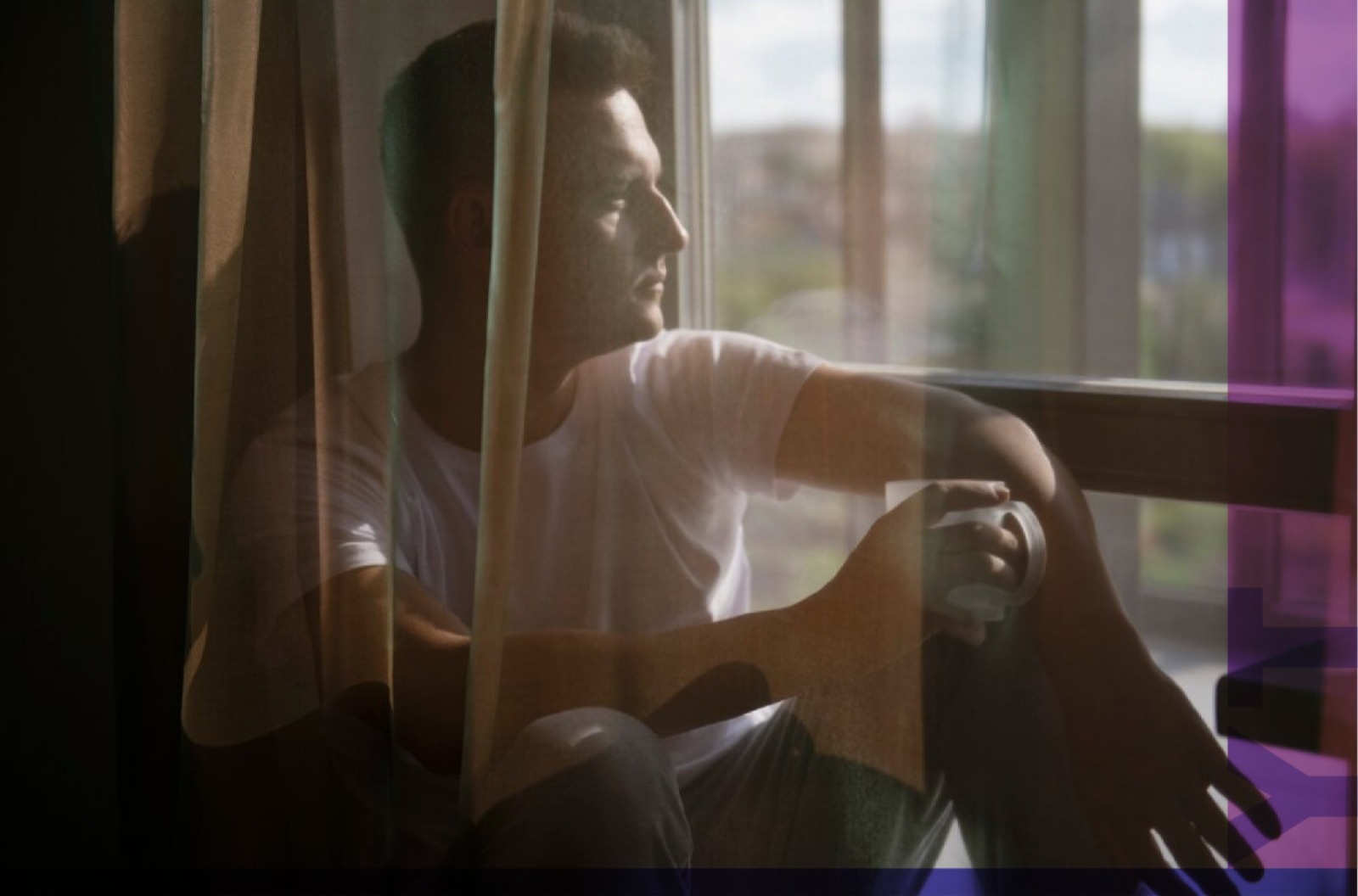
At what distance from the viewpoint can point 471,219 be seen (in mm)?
1142

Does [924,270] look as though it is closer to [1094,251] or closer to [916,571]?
[1094,251]

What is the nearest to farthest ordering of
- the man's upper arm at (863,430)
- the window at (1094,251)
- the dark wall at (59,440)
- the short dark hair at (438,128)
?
the window at (1094,251), the man's upper arm at (863,430), the short dark hair at (438,128), the dark wall at (59,440)

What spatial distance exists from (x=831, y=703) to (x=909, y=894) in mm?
166

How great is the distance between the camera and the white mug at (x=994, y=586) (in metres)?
0.95

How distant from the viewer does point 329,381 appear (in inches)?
48.1

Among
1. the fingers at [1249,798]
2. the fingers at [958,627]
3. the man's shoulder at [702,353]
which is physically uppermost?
the man's shoulder at [702,353]

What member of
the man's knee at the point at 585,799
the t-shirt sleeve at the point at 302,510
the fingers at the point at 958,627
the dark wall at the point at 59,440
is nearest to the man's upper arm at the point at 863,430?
the fingers at the point at 958,627

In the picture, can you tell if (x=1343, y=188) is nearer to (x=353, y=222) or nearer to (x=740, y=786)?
(x=740, y=786)

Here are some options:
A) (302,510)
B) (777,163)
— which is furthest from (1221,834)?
(302,510)

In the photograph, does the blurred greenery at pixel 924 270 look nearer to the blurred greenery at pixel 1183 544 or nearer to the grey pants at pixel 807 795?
the blurred greenery at pixel 1183 544

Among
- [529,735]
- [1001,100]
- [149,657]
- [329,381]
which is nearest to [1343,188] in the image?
[1001,100]

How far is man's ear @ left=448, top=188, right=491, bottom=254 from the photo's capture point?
3.72 feet

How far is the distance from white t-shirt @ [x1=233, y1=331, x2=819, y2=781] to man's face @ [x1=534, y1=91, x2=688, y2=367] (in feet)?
0.12

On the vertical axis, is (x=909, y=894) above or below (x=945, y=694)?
below
